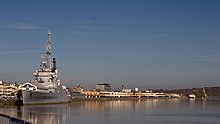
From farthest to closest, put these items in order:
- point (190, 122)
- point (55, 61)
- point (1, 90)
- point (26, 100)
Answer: point (1, 90)
point (55, 61)
point (26, 100)
point (190, 122)

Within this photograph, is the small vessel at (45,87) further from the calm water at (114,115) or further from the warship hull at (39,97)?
the calm water at (114,115)

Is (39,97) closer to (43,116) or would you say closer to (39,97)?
(39,97)

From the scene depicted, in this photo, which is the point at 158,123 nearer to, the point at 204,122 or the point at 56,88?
the point at 204,122

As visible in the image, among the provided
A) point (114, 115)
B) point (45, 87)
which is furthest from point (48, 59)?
point (114, 115)

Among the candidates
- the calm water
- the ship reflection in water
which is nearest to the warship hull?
the calm water

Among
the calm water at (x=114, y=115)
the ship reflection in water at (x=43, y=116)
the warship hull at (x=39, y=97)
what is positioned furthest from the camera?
the warship hull at (x=39, y=97)

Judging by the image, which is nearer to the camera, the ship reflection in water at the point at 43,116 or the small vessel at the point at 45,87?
the ship reflection in water at the point at 43,116

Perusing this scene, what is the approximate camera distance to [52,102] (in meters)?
116

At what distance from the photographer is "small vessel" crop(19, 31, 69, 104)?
10523 centimetres

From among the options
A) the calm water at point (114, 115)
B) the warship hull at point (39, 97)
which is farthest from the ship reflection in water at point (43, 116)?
the warship hull at point (39, 97)

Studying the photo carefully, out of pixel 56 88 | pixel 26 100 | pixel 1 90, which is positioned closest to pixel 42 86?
pixel 56 88

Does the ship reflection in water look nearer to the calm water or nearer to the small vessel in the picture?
the calm water

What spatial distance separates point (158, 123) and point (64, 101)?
86.5 m

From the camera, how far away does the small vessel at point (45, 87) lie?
105 m
